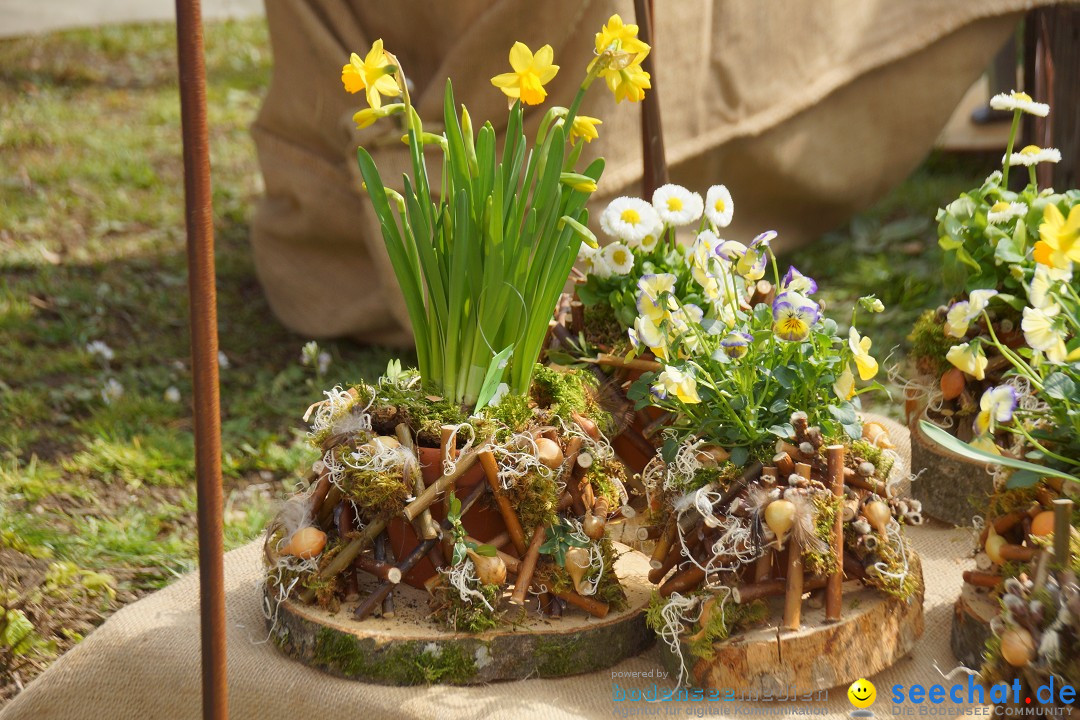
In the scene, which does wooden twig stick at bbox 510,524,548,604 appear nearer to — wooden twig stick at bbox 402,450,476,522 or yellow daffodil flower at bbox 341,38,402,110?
wooden twig stick at bbox 402,450,476,522

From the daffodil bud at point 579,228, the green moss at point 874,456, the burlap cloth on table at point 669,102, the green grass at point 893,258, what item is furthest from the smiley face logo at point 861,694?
the burlap cloth on table at point 669,102

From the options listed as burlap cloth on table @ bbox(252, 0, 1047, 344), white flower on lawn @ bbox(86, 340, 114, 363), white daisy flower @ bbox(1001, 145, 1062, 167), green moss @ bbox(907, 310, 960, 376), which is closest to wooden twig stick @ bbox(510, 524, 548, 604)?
green moss @ bbox(907, 310, 960, 376)

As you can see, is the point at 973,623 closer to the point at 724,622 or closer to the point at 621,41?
the point at 724,622

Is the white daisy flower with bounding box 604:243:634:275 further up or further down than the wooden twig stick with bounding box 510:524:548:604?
further up

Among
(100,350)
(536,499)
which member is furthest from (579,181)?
(100,350)

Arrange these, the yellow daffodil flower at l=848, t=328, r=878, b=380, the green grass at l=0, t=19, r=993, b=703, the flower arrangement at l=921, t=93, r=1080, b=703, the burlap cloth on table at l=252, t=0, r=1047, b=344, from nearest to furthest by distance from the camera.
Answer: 1. the flower arrangement at l=921, t=93, r=1080, b=703
2. the yellow daffodil flower at l=848, t=328, r=878, b=380
3. the green grass at l=0, t=19, r=993, b=703
4. the burlap cloth on table at l=252, t=0, r=1047, b=344
